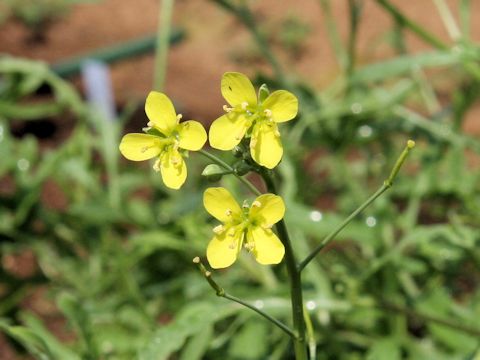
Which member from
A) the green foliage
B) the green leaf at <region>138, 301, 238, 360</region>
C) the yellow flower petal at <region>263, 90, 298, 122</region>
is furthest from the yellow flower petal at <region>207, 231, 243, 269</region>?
the green foliage

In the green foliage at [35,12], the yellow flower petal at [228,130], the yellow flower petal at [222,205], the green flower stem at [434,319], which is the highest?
the green foliage at [35,12]

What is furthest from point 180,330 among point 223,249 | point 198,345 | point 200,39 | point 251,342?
point 200,39

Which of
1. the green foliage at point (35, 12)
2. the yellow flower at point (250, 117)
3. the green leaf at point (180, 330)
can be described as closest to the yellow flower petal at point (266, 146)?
the yellow flower at point (250, 117)

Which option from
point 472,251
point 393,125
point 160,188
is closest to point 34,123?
point 160,188

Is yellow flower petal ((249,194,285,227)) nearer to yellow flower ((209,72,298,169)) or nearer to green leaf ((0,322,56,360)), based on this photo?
yellow flower ((209,72,298,169))

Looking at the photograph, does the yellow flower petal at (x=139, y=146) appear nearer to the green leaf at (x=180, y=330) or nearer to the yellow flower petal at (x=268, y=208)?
the yellow flower petal at (x=268, y=208)

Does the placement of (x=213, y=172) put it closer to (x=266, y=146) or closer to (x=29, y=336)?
(x=266, y=146)

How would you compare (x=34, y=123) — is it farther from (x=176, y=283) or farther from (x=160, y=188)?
(x=176, y=283)
